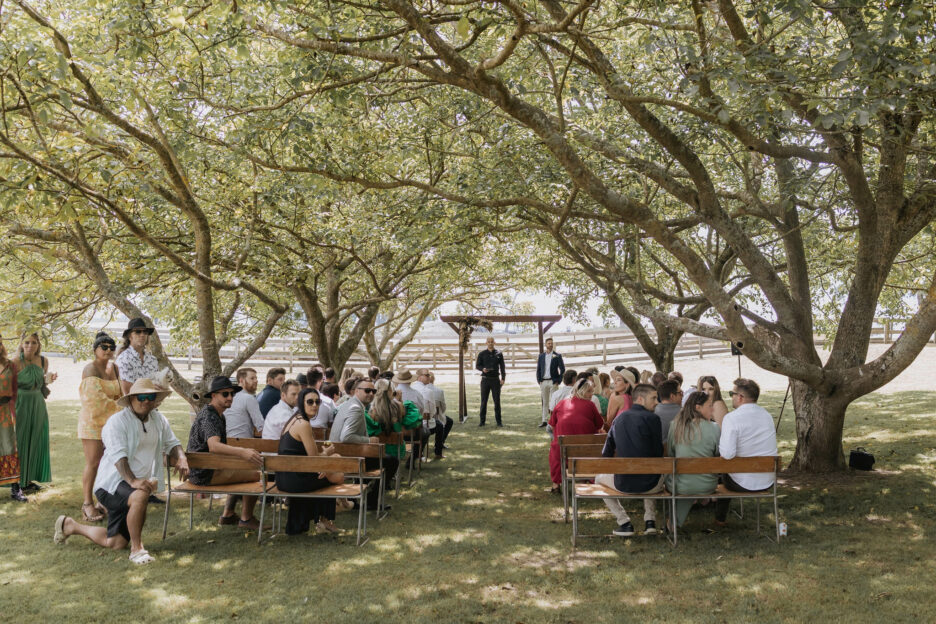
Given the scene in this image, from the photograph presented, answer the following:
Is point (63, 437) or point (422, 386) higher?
point (422, 386)

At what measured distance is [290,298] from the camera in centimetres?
1334

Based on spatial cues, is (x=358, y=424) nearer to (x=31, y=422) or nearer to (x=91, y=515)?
(x=91, y=515)

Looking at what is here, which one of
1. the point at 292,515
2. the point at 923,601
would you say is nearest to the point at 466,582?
the point at 292,515

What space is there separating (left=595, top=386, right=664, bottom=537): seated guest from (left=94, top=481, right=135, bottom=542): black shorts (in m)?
4.27

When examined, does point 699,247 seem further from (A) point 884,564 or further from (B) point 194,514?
(B) point 194,514

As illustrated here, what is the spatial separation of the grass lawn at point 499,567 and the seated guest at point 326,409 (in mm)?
1213

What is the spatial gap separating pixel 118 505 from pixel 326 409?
9.56 ft

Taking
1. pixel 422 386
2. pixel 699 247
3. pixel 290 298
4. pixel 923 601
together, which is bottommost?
pixel 923 601

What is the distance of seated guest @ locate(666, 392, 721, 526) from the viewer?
6.53 m

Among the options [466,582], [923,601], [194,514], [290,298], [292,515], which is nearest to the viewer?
[923,601]

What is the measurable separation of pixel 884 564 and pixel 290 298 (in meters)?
10.4

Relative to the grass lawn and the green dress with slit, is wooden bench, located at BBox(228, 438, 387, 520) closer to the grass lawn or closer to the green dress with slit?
the grass lawn

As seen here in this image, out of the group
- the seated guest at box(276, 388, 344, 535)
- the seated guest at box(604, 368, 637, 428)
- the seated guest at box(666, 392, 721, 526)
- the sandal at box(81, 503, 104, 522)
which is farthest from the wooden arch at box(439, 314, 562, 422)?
the sandal at box(81, 503, 104, 522)

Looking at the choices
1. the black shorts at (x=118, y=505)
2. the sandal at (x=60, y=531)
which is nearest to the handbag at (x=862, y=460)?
the black shorts at (x=118, y=505)
